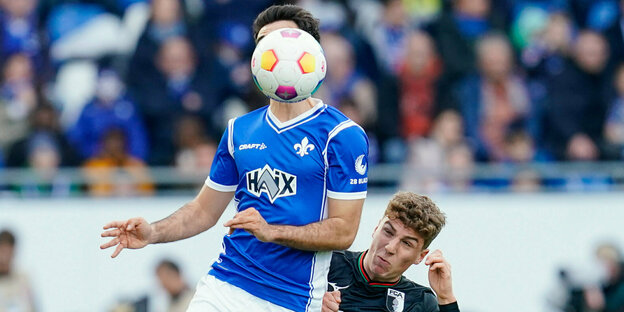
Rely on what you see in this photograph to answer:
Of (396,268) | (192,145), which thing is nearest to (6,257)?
(192,145)

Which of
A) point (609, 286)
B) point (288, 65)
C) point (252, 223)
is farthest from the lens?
point (609, 286)

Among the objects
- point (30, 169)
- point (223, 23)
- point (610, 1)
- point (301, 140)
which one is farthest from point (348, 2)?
point (301, 140)

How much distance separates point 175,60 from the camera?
11.9m

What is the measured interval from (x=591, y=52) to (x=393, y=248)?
7.14 m

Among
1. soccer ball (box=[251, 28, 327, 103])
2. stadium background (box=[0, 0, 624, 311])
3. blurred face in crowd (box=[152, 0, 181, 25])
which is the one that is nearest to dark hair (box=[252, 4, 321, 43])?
soccer ball (box=[251, 28, 327, 103])

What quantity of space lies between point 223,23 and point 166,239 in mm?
6797

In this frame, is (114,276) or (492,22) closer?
(114,276)

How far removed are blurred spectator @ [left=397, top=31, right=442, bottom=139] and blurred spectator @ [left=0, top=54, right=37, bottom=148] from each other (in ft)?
13.9

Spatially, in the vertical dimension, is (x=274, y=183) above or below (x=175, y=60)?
below

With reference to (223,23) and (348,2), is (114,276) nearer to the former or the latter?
(223,23)

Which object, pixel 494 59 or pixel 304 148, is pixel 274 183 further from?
pixel 494 59

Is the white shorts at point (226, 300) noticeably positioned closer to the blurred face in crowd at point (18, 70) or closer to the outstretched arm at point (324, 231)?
the outstretched arm at point (324, 231)

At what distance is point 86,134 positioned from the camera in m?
11.5

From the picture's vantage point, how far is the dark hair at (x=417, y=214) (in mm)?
6371
